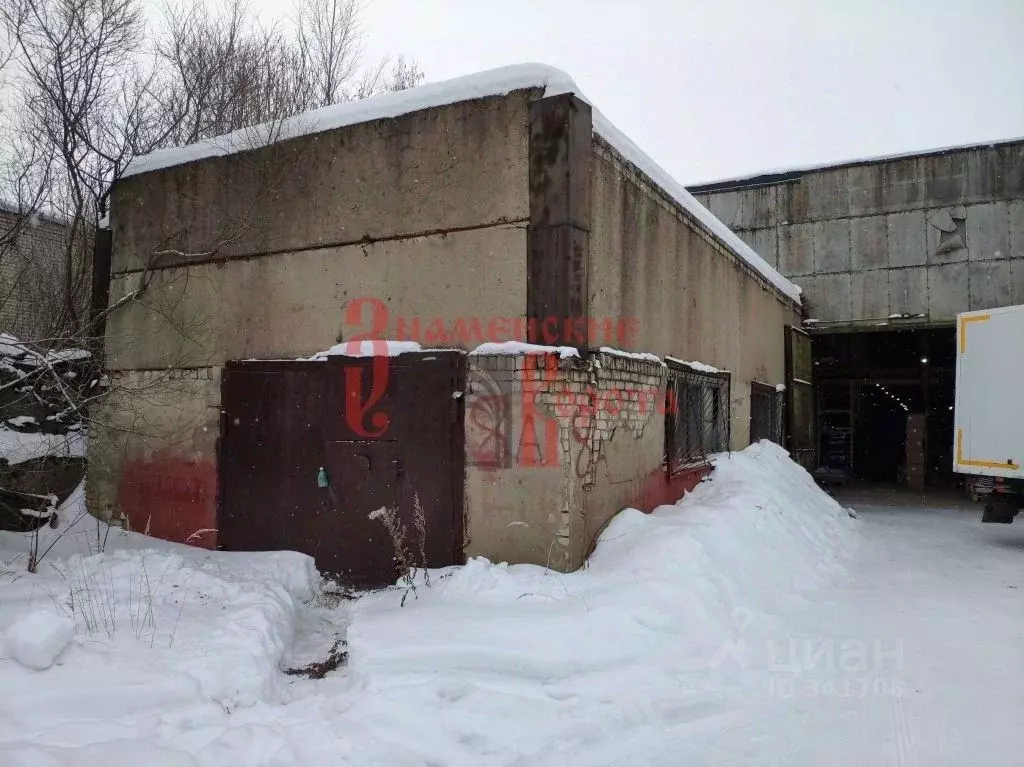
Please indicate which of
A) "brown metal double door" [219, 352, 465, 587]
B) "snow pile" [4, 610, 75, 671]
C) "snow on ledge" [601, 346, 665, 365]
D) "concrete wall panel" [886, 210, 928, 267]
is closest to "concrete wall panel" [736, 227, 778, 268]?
"concrete wall panel" [886, 210, 928, 267]

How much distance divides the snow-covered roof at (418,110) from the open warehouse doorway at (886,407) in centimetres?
1218

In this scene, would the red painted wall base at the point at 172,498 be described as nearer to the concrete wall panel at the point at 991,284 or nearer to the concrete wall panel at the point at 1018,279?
the concrete wall panel at the point at 991,284

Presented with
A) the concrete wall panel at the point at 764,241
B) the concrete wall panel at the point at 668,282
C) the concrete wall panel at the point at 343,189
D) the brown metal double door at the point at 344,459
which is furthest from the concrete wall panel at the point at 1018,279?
the brown metal double door at the point at 344,459

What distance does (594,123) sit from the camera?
18.2ft

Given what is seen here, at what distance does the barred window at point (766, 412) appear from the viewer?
10617 mm

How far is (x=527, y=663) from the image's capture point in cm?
388

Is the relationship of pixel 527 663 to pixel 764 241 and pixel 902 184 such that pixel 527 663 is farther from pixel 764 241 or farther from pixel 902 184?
pixel 902 184

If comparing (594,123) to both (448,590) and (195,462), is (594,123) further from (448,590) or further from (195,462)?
(195,462)

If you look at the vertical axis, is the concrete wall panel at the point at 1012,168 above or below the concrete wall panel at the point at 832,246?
above

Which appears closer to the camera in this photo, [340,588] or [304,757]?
[304,757]

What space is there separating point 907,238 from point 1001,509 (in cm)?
668

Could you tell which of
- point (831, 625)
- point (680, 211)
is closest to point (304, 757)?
point (831, 625)

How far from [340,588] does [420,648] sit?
208 cm

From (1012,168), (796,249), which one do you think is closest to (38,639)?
(796,249)
